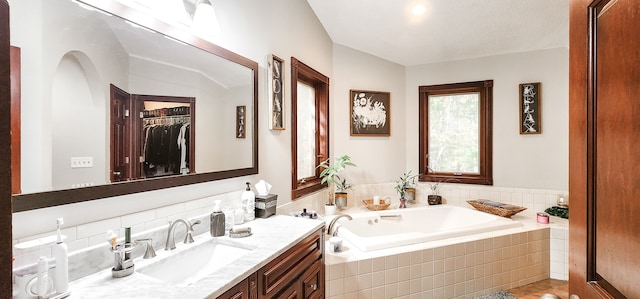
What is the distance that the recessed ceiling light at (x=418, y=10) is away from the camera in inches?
113

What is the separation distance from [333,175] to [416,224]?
3.75 feet

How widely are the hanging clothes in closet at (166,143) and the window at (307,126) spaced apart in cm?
120

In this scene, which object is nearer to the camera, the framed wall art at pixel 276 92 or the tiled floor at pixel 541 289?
the framed wall art at pixel 276 92

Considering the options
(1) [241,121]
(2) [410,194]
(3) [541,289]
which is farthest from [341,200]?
(3) [541,289]

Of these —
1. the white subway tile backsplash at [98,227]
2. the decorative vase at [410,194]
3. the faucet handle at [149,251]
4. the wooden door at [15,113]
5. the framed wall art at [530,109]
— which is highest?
the framed wall art at [530,109]

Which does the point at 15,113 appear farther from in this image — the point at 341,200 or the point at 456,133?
the point at 456,133

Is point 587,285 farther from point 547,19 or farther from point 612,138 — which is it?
point 547,19

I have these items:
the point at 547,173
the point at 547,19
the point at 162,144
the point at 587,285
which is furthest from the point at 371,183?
the point at 587,285

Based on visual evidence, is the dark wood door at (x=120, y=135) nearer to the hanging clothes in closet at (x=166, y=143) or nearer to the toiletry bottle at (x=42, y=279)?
the hanging clothes in closet at (x=166, y=143)

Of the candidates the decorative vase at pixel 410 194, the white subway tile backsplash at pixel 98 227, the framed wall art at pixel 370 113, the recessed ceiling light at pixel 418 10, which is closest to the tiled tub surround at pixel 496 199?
the decorative vase at pixel 410 194

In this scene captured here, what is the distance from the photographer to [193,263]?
147 centimetres

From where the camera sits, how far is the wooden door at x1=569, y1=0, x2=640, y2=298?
1.75 feet

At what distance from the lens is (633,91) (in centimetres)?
53

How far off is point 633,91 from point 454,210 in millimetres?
3399
